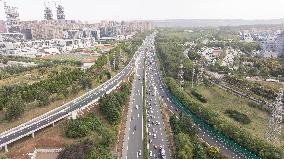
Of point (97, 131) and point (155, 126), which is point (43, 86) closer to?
point (97, 131)

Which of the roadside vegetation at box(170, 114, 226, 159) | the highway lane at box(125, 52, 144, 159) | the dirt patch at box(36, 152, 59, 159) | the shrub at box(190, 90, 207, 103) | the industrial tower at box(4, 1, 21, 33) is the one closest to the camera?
the roadside vegetation at box(170, 114, 226, 159)

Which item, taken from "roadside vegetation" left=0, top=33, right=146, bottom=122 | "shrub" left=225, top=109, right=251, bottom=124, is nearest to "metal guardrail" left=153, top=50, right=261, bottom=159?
"shrub" left=225, top=109, right=251, bottom=124

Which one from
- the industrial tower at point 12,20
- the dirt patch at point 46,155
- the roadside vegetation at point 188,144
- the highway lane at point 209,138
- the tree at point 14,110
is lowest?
the highway lane at point 209,138

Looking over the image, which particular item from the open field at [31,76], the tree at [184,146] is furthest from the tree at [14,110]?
the open field at [31,76]

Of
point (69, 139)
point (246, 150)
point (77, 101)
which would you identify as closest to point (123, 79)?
point (77, 101)

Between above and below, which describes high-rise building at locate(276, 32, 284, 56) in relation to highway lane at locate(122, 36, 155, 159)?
above

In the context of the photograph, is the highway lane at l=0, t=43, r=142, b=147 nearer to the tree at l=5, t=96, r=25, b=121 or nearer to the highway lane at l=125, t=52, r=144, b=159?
the tree at l=5, t=96, r=25, b=121

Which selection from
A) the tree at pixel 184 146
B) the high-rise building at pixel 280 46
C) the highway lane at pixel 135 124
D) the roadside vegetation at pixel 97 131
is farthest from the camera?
the high-rise building at pixel 280 46

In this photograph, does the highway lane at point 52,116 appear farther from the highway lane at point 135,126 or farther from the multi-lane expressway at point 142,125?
the multi-lane expressway at point 142,125
